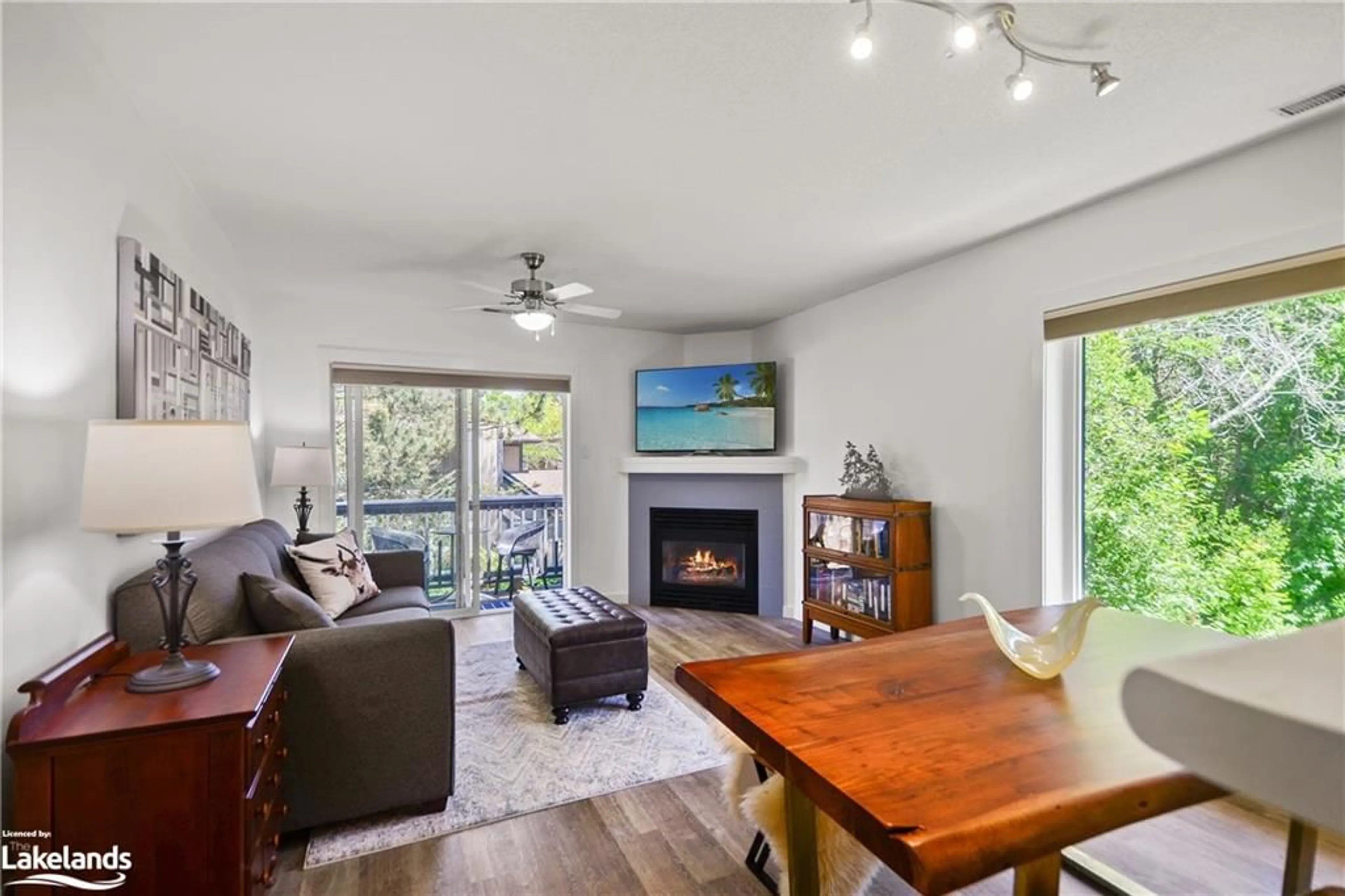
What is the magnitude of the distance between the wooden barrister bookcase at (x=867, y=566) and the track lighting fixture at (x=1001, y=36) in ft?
7.61

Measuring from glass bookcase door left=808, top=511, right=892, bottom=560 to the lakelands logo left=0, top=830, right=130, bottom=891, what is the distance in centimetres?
338

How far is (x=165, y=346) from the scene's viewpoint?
7.29 feet

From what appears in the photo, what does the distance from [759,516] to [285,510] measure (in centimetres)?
346

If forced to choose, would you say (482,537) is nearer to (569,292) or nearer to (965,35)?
(569,292)

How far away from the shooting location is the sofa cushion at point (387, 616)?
2939 mm

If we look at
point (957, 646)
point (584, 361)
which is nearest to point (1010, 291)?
point (957, 646)

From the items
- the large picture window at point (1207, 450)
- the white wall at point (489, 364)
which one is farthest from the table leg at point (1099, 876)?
the white wall at point (489, 364)

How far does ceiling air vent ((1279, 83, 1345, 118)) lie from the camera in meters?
2.00

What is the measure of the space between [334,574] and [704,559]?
2961 mm

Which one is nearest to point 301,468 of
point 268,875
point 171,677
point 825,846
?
point 171,677

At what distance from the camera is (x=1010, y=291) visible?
3.28 metres

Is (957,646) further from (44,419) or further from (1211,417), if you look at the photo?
(44,419)

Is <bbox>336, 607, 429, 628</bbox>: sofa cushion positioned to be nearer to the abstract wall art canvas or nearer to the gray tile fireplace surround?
the abstract wall art canvas

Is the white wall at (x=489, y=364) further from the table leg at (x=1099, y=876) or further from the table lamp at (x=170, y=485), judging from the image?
the table leg at (x=1099, y=876)
